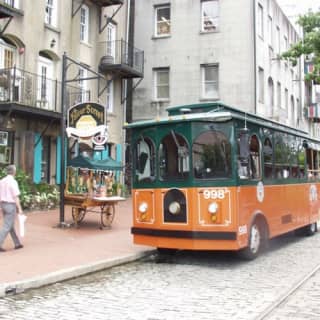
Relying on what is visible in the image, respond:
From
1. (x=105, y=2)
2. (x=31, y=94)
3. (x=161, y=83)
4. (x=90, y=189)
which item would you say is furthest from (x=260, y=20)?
(x=90, y=189)

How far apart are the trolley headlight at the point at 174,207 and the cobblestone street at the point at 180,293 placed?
104 centimetres

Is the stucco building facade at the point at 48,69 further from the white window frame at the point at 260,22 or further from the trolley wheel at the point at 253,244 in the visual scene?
the trolley wheel at the point at 253,244

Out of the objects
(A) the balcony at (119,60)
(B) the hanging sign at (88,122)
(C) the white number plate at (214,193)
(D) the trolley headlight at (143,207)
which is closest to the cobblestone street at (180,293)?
(D) the trolley headlight at (143,207)

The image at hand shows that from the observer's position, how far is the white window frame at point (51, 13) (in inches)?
867

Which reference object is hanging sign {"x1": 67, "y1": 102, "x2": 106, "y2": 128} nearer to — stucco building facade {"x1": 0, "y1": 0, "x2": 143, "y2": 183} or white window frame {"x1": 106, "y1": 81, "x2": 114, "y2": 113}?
stucco building facade {"x1": 0, "y1": 0, "x2": 143, "y2": 183}

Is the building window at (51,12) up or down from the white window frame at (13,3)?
up

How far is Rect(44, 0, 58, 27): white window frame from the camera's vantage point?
22.0 metres

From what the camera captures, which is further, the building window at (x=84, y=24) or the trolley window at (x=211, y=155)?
the building window at (x=84, y=24)

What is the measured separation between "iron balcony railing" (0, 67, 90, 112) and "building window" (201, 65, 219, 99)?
8.55m

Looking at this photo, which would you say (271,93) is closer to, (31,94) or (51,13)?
(51,13)

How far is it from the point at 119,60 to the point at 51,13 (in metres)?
5.14

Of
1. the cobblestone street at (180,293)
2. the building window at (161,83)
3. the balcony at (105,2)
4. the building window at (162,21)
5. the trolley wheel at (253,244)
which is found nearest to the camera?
the cobblestone street at (180,293)

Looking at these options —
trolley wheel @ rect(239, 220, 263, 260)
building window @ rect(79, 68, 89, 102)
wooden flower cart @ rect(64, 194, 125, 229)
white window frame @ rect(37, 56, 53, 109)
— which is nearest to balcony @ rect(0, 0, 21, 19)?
white window frame @ rect(37, 56, 53, 109)

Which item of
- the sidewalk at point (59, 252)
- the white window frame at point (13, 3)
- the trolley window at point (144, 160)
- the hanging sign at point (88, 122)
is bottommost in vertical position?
the sidewalk at point (59, 252)
